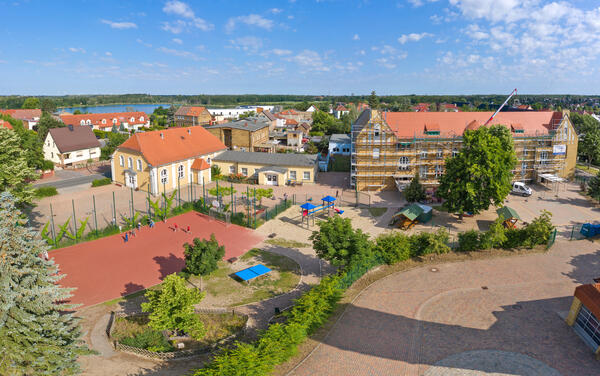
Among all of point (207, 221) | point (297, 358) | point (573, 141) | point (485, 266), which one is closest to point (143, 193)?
point (207, 221)

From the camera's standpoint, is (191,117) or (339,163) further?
(191,117)

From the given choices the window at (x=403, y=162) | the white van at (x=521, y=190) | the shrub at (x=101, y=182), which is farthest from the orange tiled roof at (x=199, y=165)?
the white van at (x=521, y=190)

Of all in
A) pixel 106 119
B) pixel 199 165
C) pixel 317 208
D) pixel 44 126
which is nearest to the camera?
pixel 317 208

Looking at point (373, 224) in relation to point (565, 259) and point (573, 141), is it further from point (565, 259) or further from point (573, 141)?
point (573, 141)

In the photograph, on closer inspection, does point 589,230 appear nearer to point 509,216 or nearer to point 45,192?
point 509,216

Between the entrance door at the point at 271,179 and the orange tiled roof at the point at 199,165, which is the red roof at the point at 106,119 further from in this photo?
the entrance door at the point at 271,179

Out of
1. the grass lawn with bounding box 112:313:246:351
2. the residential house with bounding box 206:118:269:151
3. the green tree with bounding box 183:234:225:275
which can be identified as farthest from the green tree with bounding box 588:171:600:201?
the residential house with bounding box 206:118:269:151

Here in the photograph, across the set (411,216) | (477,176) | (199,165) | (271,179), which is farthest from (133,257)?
(477,176)
